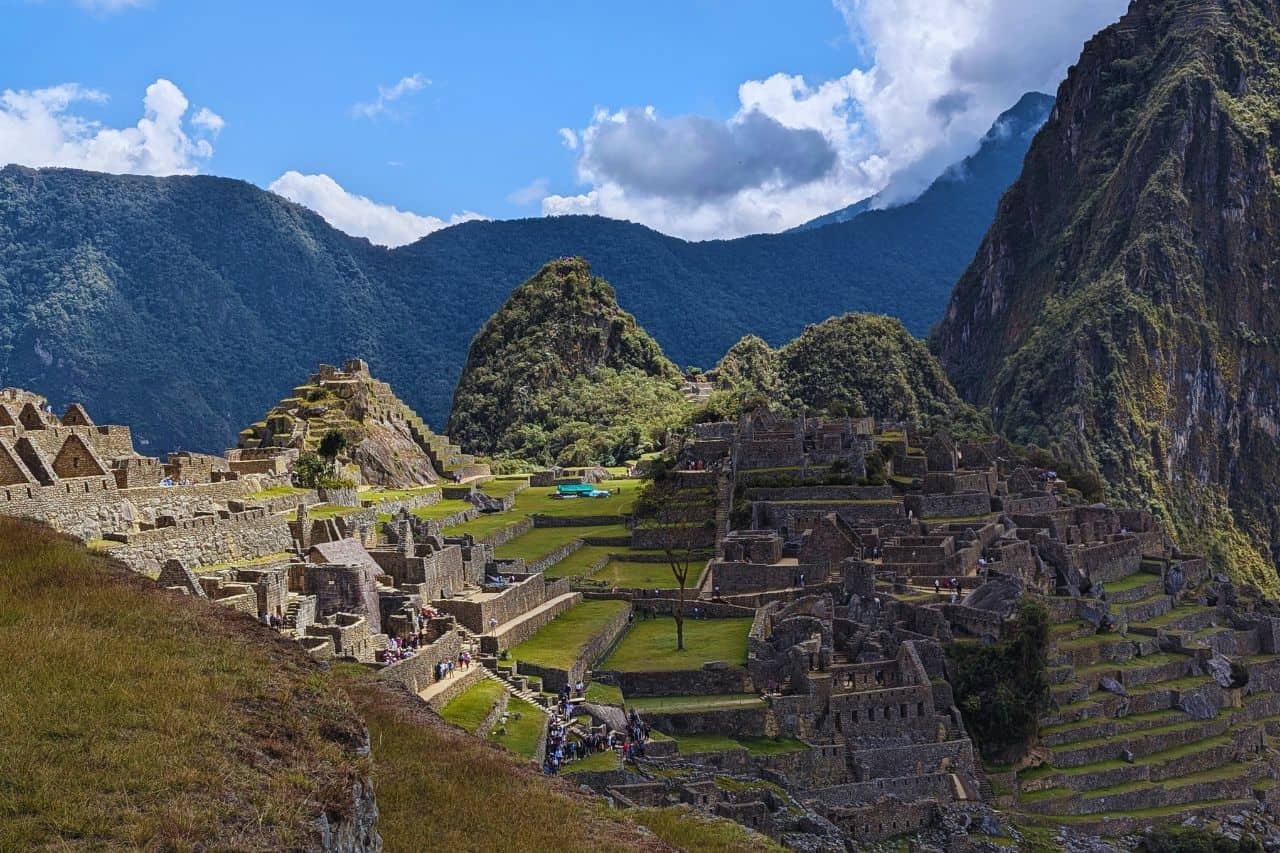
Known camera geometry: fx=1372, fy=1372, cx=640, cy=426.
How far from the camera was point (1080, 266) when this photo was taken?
6112 inches

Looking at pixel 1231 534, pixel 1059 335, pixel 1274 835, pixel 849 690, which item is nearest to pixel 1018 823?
pixel 849 690

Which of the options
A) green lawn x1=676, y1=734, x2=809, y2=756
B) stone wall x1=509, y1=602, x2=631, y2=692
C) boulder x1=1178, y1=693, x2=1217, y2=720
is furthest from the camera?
boulder x1=1178, y1=693, x2=1217, y2=720

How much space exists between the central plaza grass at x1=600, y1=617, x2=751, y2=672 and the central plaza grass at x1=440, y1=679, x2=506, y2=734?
574 cm

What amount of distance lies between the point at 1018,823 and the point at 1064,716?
534cm

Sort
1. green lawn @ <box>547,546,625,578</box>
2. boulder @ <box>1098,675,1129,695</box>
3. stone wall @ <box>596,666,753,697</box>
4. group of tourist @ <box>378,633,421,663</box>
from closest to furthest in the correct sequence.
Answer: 1. group of tourist @ <box>378,633,421,663</box>
2. stone wall @ <box>596,666,753,697</box>
3. boulder @ <box>1098,675,1129,695</box>
4. green lawn @ <box>547,546,625,578</box>

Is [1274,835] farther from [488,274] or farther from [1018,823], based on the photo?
[488,274]

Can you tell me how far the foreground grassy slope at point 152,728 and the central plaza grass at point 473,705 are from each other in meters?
8.20

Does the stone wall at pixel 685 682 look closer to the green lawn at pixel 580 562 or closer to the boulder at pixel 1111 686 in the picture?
the green lawn at pixel 580 562

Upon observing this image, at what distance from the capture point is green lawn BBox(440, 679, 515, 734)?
22.5 metres

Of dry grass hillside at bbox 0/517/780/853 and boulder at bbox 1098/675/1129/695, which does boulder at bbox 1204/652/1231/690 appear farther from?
dry grass hillside at bbox 0/517/780/853

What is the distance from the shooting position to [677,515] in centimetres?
4797

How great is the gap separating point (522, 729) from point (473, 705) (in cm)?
95

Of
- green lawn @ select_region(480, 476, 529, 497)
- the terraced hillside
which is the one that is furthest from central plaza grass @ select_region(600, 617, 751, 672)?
green lawn @ select_region(480, 476, 529, 497)

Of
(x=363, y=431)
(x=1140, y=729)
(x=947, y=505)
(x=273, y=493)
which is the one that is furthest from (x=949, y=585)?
(x=363, y=431)
